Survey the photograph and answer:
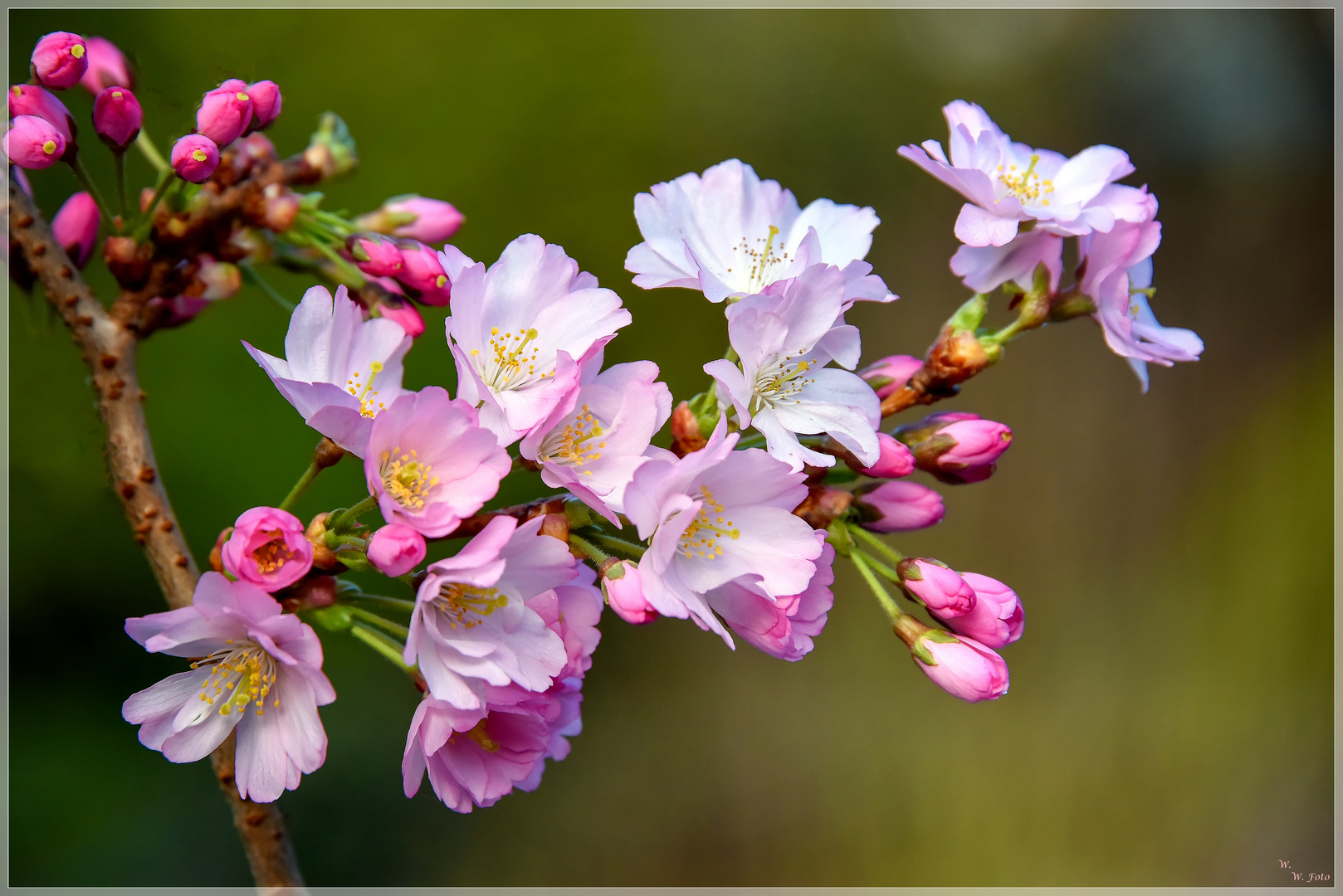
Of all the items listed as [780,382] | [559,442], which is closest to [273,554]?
[559,442]

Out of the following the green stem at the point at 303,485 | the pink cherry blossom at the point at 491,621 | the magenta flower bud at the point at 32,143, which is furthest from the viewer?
the magenta flower bud at the point at 32,143

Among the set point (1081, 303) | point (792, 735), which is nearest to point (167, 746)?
point (1081, 303)

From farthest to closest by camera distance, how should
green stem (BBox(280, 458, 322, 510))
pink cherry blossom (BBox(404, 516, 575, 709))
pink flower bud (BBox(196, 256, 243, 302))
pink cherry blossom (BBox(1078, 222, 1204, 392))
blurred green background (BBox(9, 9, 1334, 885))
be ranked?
blurred green background (BBox(9, 9, 1334, 885)), pink flower bud (BBox(196, 256, 243, 302)), pink cherry blossom (BBox(1078, 222, 1204, 392)), green stem (BBox(280, 458, 322, 510)), pink cherry blossom (BBox(404, 516, 575, 709))

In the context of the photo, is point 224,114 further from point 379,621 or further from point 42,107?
point 379,621

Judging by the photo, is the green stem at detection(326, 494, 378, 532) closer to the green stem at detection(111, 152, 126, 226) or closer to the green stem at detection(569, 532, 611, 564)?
the green stem at detection(569, 532, 611, 564)

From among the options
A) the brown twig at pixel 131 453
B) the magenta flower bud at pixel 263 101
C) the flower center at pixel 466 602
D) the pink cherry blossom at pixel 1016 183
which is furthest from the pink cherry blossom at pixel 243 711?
the pink cherry blossom at pixel 1016 183

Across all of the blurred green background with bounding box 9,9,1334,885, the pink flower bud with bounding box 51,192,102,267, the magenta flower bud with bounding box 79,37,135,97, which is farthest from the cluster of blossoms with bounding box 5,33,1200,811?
the blurred green background with bounding box 9,9,1334,885

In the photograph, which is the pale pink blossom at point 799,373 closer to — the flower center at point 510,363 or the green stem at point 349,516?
the flower center at point 510,363
